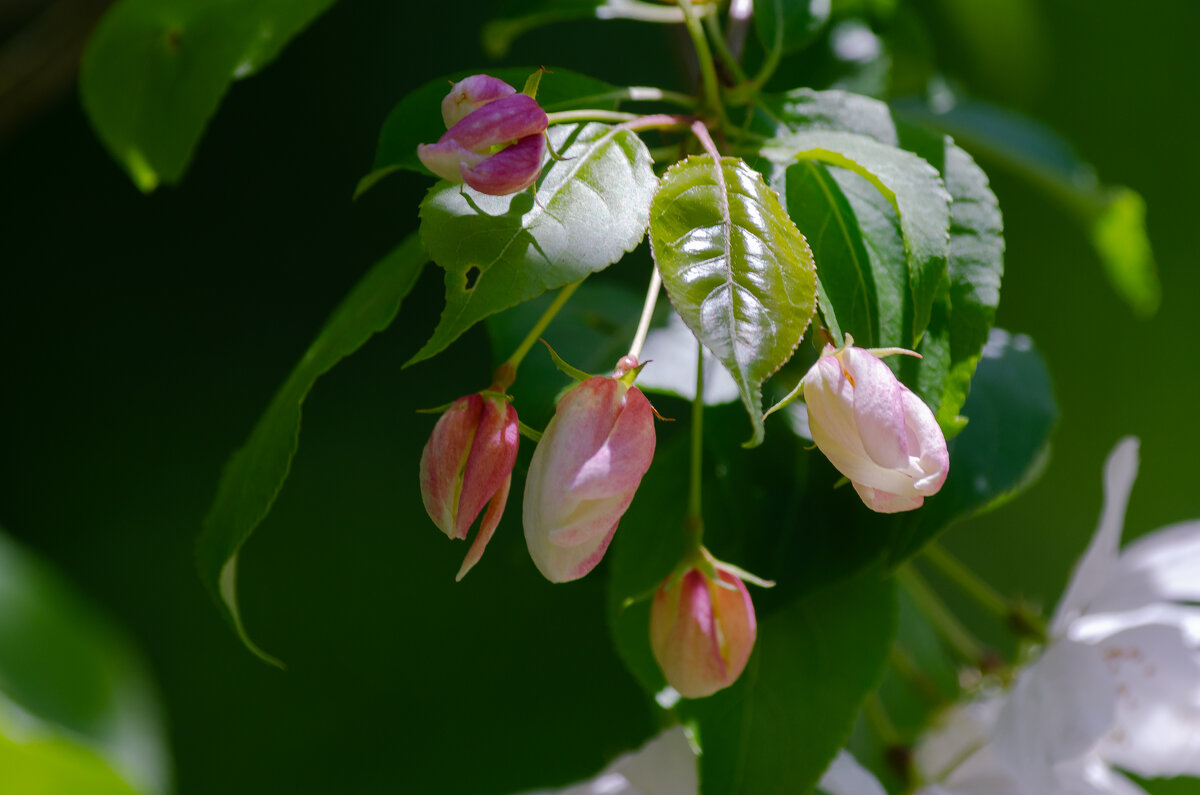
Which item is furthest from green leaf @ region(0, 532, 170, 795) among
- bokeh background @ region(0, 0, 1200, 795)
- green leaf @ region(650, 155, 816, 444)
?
green leaf @ region(650, 155, 816, 444)

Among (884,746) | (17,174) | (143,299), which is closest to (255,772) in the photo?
(143,299)

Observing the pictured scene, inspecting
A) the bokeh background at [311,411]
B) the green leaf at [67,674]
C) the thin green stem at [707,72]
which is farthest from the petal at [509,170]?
the bokeh background at [311,411]

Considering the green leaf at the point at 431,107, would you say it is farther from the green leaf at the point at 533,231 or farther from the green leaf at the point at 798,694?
the green leaf at the point at 798,694

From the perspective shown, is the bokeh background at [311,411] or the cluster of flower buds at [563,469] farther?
the bokeh background at [311,411]

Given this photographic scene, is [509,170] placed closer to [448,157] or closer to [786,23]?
[448,157]

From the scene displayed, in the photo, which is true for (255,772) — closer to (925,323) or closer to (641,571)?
(641,571)
